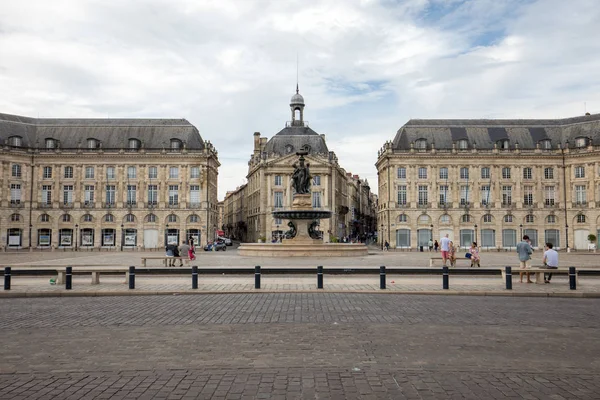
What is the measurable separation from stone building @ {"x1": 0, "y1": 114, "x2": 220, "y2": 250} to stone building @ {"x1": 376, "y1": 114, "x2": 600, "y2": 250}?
27.5 metres

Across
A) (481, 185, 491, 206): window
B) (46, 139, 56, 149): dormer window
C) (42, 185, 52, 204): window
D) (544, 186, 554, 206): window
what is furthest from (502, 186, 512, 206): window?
(46, 139, 56, 149): dormer window

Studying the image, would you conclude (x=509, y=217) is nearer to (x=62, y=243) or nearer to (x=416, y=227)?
(x=416, y=227)

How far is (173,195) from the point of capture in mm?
78562

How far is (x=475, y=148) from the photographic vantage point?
258 feet

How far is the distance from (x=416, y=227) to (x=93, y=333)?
2755 inches

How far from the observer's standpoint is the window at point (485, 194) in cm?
7819

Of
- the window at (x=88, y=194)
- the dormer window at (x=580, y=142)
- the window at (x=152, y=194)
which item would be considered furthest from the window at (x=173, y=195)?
the dormer window at (x=580, y=142)

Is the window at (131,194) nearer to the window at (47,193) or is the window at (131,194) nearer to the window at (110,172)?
the window at (110,172)

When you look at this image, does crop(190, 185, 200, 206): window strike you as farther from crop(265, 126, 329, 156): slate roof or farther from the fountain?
the fountain

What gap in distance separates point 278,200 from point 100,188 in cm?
2593

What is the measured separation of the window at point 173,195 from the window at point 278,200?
1598 cm

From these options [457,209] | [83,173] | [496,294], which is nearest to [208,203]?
[83,173]

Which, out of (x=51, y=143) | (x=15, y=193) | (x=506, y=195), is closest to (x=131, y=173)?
(x=51, y=143)

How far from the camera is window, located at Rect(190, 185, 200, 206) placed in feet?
258
